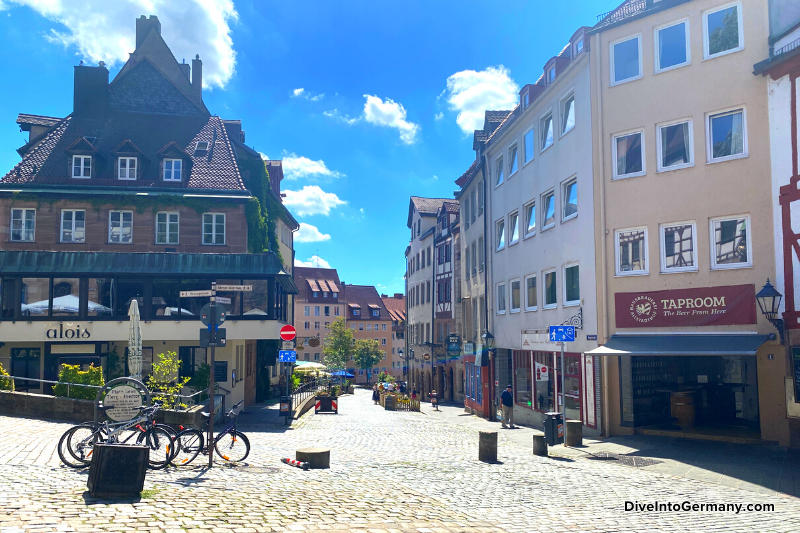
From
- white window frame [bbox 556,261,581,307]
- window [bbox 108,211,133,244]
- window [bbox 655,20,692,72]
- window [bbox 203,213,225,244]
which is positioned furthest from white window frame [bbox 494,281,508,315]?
window [bbox 108,211,133,244]

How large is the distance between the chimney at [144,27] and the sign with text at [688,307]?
3254 cm

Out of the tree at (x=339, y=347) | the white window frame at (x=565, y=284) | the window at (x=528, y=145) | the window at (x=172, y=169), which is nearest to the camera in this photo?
the white window frame at (x=565, y=284)

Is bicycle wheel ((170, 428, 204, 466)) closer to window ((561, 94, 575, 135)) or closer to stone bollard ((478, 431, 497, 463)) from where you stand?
stone bollard ((478, 431, 497, 463))

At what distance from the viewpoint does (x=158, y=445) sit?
11367mm

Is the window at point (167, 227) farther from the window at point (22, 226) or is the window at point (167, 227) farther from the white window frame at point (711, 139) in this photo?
the white window frame at point (711, 139)

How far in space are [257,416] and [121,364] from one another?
671cm

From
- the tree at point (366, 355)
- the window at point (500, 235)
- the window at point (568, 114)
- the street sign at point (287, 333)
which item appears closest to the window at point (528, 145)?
the window at point (568, 114)

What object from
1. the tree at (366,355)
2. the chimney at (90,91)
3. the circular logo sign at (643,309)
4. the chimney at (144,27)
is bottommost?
the tree at (366,355)

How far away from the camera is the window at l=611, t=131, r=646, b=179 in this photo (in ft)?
65.1

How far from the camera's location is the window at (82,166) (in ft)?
101

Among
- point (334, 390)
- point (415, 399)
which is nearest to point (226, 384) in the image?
point (334, 390)

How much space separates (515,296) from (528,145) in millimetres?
6469

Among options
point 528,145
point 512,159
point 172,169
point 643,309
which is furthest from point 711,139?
point 172,169

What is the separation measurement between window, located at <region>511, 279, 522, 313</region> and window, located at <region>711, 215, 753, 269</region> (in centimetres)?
1112
